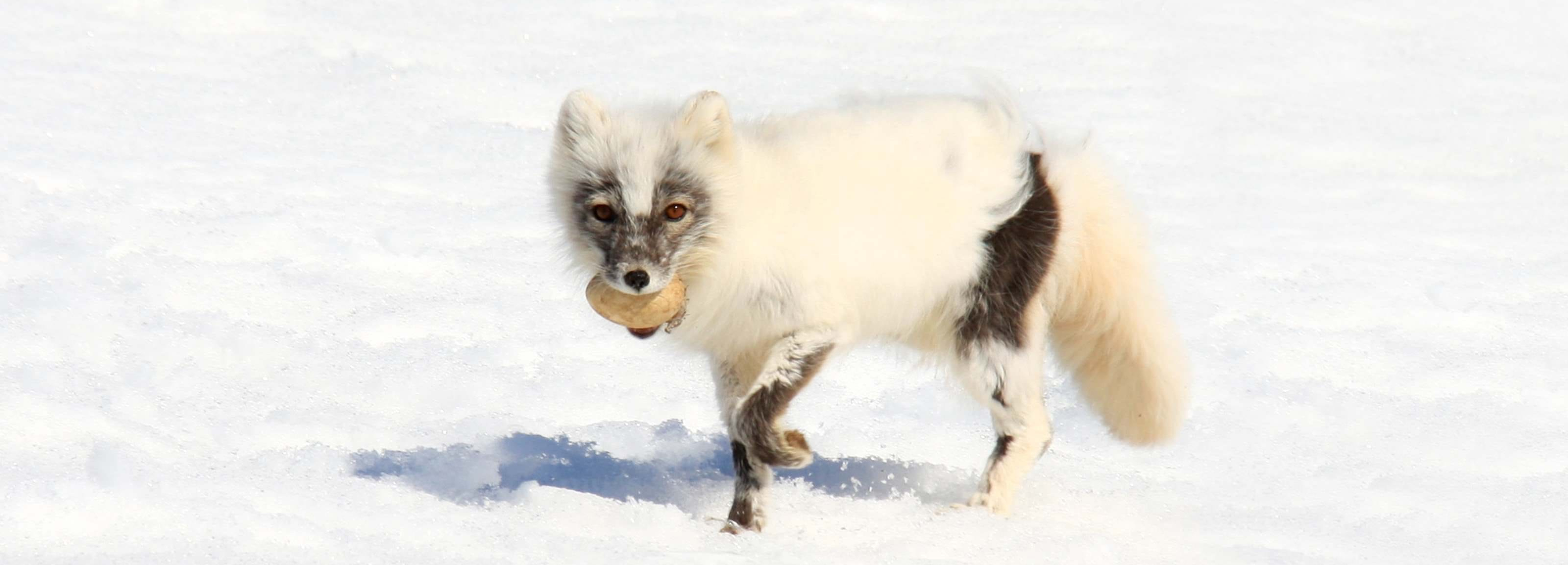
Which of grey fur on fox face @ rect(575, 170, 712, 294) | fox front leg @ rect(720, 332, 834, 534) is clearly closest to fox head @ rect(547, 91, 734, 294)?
grey fur on fox face @ rect(575, 170, 712, 294)

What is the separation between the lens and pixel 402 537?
12.9 ft

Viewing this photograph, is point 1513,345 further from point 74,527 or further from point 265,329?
point 74,527

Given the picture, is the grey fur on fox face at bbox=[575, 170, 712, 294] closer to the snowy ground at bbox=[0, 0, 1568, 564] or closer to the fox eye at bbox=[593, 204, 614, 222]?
the fox eye at bbox=[593, 204, 614, 222]

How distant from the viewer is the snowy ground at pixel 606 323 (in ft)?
14.5

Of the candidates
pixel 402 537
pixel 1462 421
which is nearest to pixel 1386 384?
pixel 1462 421

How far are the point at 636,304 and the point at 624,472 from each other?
99 cm

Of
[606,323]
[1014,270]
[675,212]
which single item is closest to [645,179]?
[675,212]

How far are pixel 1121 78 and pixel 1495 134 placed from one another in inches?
98.6

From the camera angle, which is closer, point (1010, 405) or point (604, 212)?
point (604, 212)

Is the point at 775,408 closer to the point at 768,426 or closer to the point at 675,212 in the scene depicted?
the point at 768,426

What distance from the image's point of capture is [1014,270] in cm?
490

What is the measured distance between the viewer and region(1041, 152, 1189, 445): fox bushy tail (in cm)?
514

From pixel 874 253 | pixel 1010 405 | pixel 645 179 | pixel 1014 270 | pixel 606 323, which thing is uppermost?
pixel 645 179

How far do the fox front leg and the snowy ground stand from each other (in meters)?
0.11
